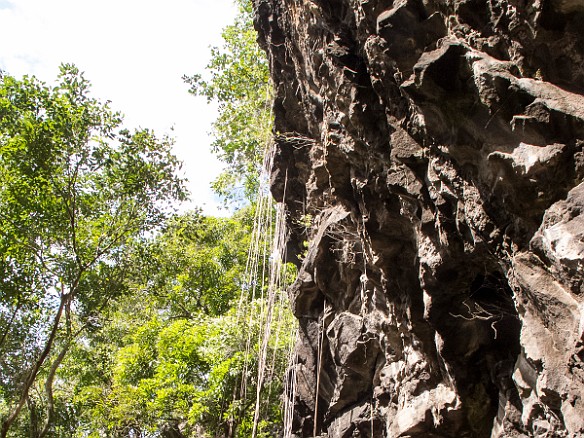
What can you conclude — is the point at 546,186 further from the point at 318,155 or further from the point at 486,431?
the point at 318,155

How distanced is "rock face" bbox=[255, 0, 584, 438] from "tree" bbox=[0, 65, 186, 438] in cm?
403

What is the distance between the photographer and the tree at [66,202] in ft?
30.6

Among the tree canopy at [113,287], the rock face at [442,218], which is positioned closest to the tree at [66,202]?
the tree canopy at [113,287]

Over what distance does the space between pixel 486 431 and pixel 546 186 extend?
2522mm

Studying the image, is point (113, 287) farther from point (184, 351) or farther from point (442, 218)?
point (442, 218)

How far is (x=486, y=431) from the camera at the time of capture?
4.91 metres

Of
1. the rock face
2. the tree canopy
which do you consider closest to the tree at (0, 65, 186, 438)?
the tree canopy

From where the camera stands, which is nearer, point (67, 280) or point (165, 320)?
point (67, 280)

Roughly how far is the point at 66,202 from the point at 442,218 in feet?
22.9

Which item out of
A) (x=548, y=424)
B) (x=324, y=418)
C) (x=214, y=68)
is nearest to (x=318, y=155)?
(x=324, y=418)

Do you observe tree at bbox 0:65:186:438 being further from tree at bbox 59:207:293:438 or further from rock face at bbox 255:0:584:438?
rock face at bbox 255:0:584:438

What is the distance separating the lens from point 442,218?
4547mm

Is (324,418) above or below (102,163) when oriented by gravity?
below

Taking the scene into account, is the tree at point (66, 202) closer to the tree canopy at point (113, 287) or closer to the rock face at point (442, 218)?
the tree canopy at point (113, 287)
